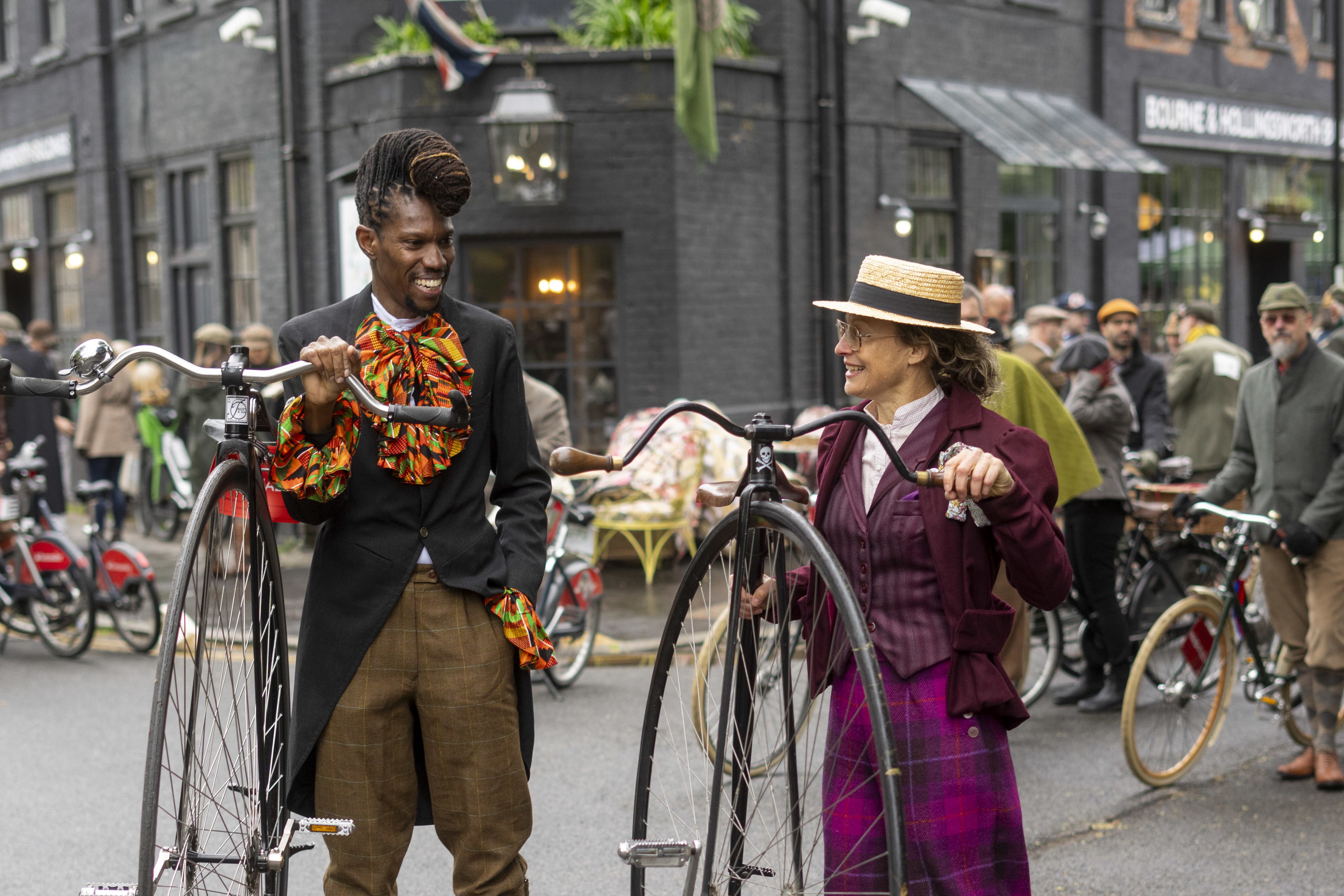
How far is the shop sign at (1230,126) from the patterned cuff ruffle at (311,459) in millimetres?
16647

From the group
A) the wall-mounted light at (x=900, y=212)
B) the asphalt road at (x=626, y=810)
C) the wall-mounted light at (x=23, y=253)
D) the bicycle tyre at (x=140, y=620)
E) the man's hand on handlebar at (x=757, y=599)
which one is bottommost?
the asphalt road at (x=626, y=810)

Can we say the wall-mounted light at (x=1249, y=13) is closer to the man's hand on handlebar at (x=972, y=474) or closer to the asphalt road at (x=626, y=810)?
the asphalt road at (x=626, y=810)

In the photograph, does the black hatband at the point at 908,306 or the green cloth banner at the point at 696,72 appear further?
the green cloth banner at the point at 696,72

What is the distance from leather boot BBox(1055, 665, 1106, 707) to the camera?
7484 mm

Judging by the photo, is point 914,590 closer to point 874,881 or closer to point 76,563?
point 874,881

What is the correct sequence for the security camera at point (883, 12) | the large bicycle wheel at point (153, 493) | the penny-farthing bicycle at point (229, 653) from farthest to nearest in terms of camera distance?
the large bicycle wheel at point (153, 493) < the security camera at point (883, 12) < the penny-farthing bicycle at point (229, 653)

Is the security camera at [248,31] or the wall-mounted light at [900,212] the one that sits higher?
the security camera at [248,31]

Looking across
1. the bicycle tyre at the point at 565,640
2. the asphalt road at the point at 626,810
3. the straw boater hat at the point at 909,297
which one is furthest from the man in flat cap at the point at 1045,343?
the straw boater hat at the point at 909,297

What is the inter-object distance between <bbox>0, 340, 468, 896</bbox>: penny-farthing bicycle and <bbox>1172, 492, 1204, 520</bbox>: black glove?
502cm

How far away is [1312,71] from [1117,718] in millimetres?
17427

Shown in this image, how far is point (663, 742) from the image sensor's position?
6.20 m

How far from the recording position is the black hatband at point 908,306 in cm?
322

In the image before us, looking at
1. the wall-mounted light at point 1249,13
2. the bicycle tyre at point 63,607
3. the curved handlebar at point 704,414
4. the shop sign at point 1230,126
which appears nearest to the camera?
the curved handlebar at point 704,414

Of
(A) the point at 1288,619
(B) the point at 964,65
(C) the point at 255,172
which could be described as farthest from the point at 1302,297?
(C) the point at 255,172
